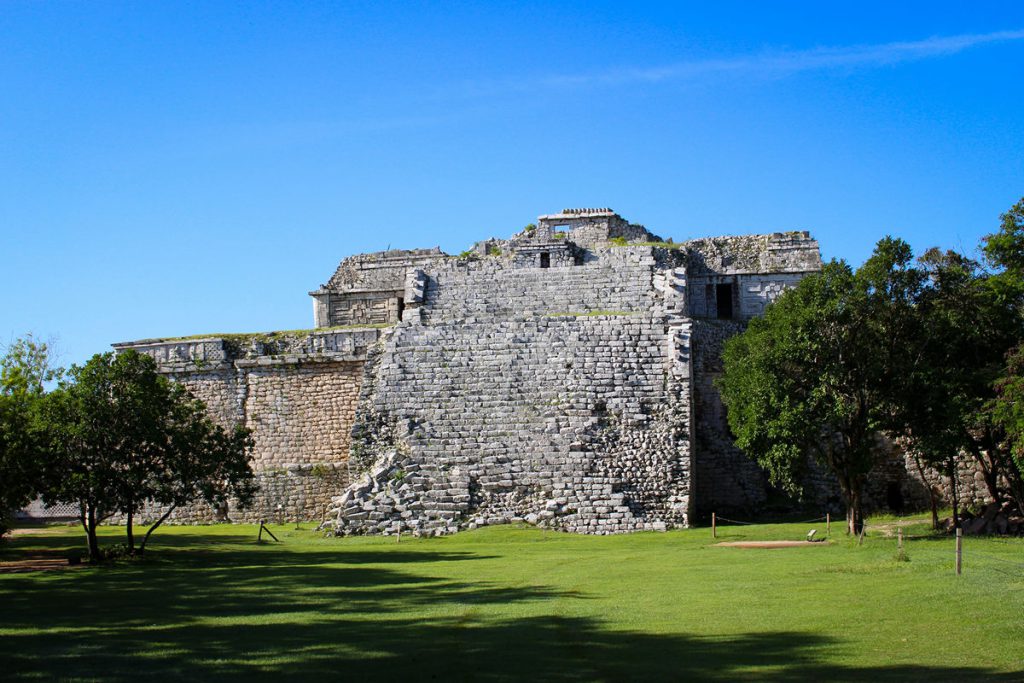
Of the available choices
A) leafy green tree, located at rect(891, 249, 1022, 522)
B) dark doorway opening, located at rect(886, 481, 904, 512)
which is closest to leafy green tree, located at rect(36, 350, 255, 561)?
leafy green tree, located at rect(891, 249, 1022, 522)

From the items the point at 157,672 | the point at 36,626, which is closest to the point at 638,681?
the point at 157,672

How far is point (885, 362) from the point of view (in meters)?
20.4

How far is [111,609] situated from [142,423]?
6996 millimetres

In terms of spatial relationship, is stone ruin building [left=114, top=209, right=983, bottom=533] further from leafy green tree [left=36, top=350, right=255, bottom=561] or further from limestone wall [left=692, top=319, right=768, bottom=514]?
leafy green tree [left=36, top=350, right=255, bottom=561]

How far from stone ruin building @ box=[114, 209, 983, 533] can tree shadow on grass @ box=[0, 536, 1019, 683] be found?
21.0ft

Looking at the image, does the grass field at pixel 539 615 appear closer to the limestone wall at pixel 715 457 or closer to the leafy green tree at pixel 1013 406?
the leafy green tree at pixel 1013 406

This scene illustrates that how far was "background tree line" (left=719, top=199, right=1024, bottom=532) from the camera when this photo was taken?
2003cm

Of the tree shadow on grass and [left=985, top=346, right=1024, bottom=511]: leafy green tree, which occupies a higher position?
[left=985, top=346, right=1024, bottom=511]: leafy green tree

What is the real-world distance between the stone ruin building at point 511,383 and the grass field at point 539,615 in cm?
309

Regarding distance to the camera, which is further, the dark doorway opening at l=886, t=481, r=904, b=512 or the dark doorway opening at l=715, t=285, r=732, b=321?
the dark doorway opening at l=715, t=285, r=732, b=321

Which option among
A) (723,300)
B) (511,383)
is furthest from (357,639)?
(723,300)

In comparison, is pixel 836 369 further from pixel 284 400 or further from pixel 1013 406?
pixel 284 400

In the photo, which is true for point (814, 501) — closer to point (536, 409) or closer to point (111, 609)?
point (536, 409)

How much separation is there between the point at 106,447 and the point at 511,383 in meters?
8.49
